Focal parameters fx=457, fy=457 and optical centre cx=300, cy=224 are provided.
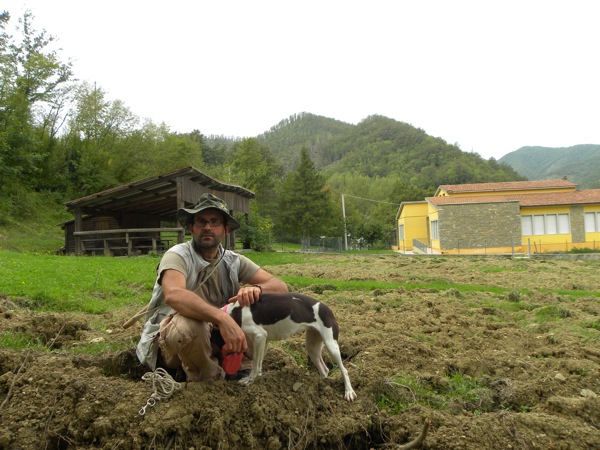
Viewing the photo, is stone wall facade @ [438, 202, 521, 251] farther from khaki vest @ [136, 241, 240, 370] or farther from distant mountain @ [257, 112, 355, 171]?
distant mountain @ [257, 112, 355, 171]

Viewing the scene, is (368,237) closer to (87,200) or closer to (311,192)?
(311,192)

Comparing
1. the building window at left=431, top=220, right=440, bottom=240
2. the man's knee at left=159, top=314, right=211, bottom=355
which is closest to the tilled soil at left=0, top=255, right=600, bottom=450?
the man's knee at left=159, top=314, right=211, bottom=355

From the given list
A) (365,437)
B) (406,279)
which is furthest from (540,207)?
(365,437)

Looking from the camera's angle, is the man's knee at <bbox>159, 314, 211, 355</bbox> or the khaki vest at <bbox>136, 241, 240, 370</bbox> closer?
the man's knee at <bbox>159, 314, 211, 355</bbox>

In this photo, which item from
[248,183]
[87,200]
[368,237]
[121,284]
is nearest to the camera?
[121,284]

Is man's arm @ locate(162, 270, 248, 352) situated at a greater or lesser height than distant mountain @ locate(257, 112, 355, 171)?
lesser

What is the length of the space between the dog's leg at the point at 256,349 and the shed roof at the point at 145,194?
53.3ft

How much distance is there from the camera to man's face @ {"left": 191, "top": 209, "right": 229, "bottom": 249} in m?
3.73

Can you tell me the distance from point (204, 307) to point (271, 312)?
53 centimetres

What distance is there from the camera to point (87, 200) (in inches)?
789

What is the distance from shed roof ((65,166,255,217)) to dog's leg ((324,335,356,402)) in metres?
16.4

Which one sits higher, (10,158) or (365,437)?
(10,158)

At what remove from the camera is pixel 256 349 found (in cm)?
351

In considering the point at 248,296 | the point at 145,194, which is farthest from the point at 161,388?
the point at 145,194
